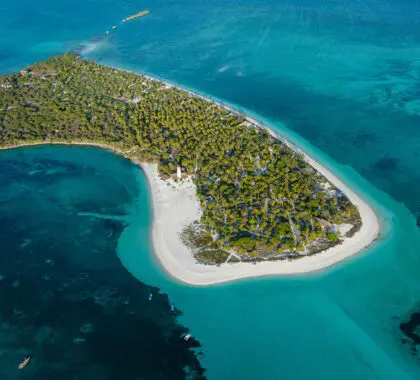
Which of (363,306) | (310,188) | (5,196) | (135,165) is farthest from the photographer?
(135,165)

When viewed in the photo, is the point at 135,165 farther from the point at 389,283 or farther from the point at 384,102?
the point at 384,102

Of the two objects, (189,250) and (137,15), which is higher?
(137,15)

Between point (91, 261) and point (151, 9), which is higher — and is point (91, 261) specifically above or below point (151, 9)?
below

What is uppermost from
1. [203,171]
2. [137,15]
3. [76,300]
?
[137,15]

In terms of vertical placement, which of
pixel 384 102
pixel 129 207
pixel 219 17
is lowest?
pixel 129 207

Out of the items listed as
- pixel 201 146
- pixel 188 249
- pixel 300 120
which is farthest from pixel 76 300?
pixel 300 120

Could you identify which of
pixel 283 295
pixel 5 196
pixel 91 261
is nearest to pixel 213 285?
pixel 283 295

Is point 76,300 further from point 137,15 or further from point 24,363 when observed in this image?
point 137,15

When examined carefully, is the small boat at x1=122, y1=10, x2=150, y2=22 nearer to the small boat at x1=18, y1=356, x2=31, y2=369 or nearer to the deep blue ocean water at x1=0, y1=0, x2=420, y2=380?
the deep blue ocean water at x1=0, y1=0, x2=420, y2=380
